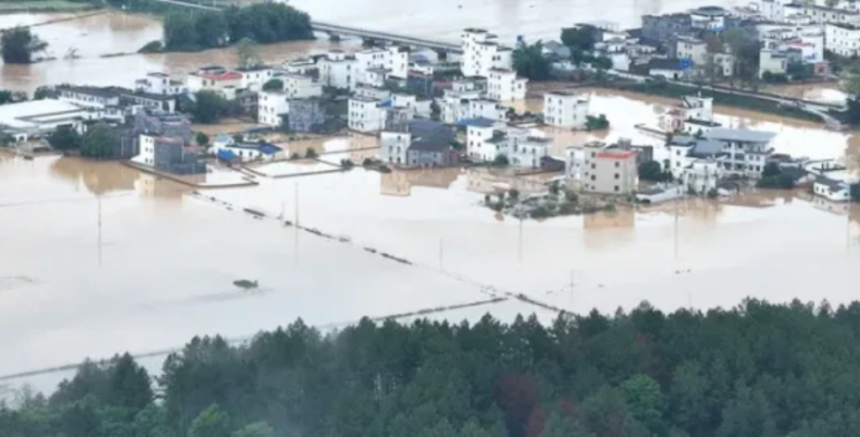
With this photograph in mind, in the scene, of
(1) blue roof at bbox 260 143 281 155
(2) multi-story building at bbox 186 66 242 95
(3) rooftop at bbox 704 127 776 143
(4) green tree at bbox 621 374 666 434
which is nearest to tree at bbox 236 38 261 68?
(2) multi-story building at bbox 186 66 242 95

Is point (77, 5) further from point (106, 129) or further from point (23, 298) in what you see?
point (23, 298)

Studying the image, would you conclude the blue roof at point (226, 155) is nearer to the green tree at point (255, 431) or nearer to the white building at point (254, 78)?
the white building at point (254, 78)

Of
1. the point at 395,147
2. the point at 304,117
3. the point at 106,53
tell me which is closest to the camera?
the point at 395,147

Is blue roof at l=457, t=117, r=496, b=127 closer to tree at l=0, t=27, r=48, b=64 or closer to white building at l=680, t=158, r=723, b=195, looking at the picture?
white building at l=680, t=158, r=723, b=195

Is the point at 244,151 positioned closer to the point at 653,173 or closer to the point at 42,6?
the point at 653,173

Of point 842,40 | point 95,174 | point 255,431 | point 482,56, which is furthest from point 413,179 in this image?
point 255,431

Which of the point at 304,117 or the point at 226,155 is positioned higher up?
the point at 304,117
